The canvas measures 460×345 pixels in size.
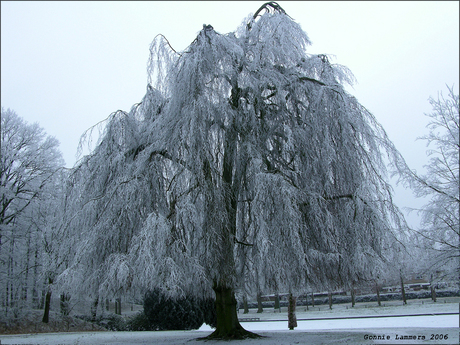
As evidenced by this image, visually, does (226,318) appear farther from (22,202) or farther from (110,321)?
(22,202)

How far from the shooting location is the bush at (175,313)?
14867mm

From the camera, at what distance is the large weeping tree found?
6.29m

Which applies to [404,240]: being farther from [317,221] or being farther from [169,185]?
[169,185]

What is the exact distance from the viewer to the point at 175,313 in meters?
14.9

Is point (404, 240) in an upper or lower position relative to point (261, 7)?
lower

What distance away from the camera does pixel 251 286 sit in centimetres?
779

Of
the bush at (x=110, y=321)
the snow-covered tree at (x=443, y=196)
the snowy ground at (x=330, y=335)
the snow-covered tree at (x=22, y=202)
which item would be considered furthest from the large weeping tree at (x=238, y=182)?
the bush at (x=110, y=321)

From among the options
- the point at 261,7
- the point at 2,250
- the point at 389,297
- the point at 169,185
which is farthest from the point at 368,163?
the point at 389,297

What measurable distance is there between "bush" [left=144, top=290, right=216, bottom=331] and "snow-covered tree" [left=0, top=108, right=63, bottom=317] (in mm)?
5338

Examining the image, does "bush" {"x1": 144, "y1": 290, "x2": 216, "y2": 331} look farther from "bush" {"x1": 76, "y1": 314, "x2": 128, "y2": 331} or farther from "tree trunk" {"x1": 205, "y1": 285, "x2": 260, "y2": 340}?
"tree trunk" {"x1": 205, "y1": 285, "x2": 260, "y2": 340}

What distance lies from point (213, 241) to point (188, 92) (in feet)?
9.67

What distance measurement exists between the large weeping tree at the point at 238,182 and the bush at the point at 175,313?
6.92 meters

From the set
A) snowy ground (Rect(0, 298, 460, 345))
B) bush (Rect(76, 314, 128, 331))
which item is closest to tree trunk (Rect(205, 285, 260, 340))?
snowy ground (Rect(0, 298, 460, 345))

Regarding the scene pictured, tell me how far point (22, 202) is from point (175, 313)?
364 inches
